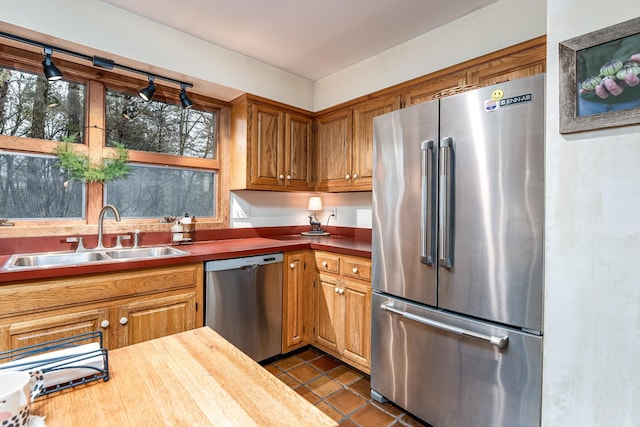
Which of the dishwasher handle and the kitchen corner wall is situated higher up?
the kitchen corner wall

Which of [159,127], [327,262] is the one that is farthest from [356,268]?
[159,127]

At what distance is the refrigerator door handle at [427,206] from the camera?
5.45 feet

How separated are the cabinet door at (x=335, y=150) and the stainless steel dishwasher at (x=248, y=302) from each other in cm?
94

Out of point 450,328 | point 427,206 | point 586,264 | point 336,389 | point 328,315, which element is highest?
point 427,206

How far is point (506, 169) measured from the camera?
1.42 meters

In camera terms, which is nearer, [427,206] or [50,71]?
[427,206]

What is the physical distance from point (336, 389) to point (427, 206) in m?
1.40

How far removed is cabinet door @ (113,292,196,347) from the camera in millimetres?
1771

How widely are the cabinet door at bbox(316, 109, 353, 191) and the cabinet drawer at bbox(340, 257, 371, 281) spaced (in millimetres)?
814

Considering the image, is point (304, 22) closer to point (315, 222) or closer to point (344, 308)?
point (315, 222)

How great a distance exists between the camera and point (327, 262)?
2.49 meters

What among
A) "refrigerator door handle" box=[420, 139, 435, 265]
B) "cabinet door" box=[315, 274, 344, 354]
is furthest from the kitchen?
"cabinet door" box=[315, 274, 344, 354]

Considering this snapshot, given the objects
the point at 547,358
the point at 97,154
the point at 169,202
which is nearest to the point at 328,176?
the point at 169,202

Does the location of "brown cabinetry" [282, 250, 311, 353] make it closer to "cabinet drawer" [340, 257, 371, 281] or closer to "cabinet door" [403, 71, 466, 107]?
"cabinet drawer" [340, 257, 371, 281]
